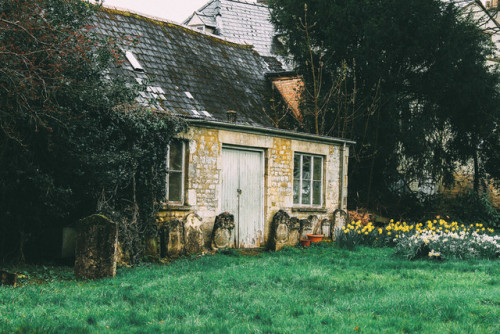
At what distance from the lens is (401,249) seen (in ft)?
40.8

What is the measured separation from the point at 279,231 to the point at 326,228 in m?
2.43

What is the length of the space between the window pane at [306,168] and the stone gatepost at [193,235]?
15.4 ft

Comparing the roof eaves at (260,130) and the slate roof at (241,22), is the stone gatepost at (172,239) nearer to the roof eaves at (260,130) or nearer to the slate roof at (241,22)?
the roof eaves at (260,130)

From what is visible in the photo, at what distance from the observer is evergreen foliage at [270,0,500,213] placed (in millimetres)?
18953

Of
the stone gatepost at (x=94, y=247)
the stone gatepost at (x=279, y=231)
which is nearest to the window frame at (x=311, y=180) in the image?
the stone gatepost at (x=279, y=231)

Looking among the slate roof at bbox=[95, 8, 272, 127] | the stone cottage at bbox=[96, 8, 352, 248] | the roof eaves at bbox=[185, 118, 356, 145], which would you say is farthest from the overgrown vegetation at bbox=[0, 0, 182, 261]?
the slate roof at bbox=[95, 8, 272, 127]

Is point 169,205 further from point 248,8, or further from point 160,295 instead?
point 248,8

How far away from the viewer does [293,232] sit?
15.1 meters

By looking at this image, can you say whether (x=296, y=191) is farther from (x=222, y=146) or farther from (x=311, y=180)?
(x=222, y=146)

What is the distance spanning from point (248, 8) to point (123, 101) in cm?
1929

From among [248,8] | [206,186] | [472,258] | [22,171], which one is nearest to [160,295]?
[22,171]

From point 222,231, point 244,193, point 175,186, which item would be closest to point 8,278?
point 175,186

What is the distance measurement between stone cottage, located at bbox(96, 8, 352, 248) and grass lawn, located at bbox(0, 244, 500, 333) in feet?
10.1

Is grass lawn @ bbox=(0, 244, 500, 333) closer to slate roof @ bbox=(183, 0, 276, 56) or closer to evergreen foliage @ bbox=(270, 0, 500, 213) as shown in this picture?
evergreen foliage @ bbox=(270, 0, 500, 213)
